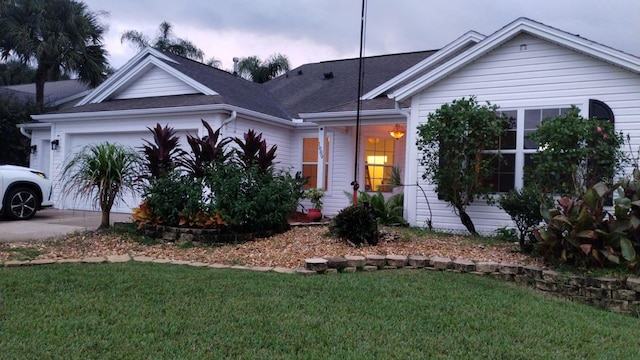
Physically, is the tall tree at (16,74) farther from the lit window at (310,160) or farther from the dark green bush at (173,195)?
the dark green bush at (173,195)

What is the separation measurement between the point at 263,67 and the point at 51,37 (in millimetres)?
12598

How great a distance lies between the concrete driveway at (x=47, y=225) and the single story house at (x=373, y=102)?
142 cm

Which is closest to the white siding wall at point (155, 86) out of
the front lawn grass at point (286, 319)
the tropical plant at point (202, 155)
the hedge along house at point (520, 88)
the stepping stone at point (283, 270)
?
the tropical plant at point (202, 155)

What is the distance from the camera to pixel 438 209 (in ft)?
28.6

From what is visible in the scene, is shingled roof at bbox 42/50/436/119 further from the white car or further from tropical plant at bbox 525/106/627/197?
tropical plant at bbox 525/106/627/197

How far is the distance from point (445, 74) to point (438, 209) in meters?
2.60

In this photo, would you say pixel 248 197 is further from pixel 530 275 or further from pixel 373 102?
pixel 373 102

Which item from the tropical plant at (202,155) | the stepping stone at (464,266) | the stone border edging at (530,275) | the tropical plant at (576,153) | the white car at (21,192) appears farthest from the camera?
the white car at (21,192)

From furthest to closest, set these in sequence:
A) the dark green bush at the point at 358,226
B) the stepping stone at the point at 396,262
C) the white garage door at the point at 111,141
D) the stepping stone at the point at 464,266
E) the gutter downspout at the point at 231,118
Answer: the white garage door at the point at 111,141
the gutter downspout at the point at 231,118
the dark green bush at the point at 358,226
the stepping stone at the point at 396,262
the stepping stone at the point at 464,266

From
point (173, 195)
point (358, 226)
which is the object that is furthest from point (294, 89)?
point (358, 226)

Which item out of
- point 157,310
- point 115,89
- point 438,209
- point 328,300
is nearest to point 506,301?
point 328,300

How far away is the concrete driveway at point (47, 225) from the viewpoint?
24.3 feet

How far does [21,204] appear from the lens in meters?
9.36

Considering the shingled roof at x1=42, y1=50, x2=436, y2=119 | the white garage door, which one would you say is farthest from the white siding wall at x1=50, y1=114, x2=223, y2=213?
the shingled roof at x1=42, y1=50, x2=436, y2=119
